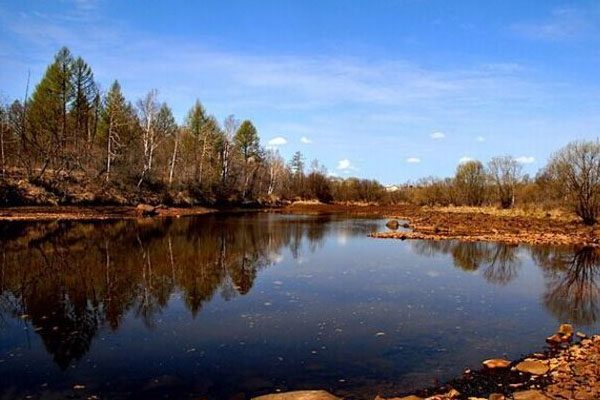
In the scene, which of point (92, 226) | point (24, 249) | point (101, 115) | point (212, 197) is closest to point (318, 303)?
point (24, 249)

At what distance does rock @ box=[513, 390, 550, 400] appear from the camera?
23.9 ft

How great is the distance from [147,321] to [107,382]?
3.76 m

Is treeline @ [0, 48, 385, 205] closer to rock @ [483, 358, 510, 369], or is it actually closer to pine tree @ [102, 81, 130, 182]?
pine tree @ [102, 81, 130, 182]

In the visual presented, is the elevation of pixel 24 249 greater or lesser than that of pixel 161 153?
lesser

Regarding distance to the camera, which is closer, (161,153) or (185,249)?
(185,249)

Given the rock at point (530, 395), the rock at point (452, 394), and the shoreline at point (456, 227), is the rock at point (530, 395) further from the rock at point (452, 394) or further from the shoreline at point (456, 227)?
the shoreline at point (456, 227)

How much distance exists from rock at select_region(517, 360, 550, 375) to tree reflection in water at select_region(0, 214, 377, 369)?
A: 8061 mm

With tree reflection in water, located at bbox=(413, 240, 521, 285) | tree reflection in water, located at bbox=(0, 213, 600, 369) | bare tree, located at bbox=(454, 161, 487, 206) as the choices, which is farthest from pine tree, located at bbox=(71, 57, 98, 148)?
bare tree, located at bbox=(454, 161, 487, 206)

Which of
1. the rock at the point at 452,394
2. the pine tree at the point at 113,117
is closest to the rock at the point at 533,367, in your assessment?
the rock at the point at 452,394

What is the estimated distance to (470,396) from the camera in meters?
7.49

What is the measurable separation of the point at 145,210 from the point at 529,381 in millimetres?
43937

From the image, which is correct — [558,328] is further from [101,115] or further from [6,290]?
[101,115]

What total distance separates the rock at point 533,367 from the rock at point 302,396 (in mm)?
4099

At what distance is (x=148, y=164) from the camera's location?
179ft
